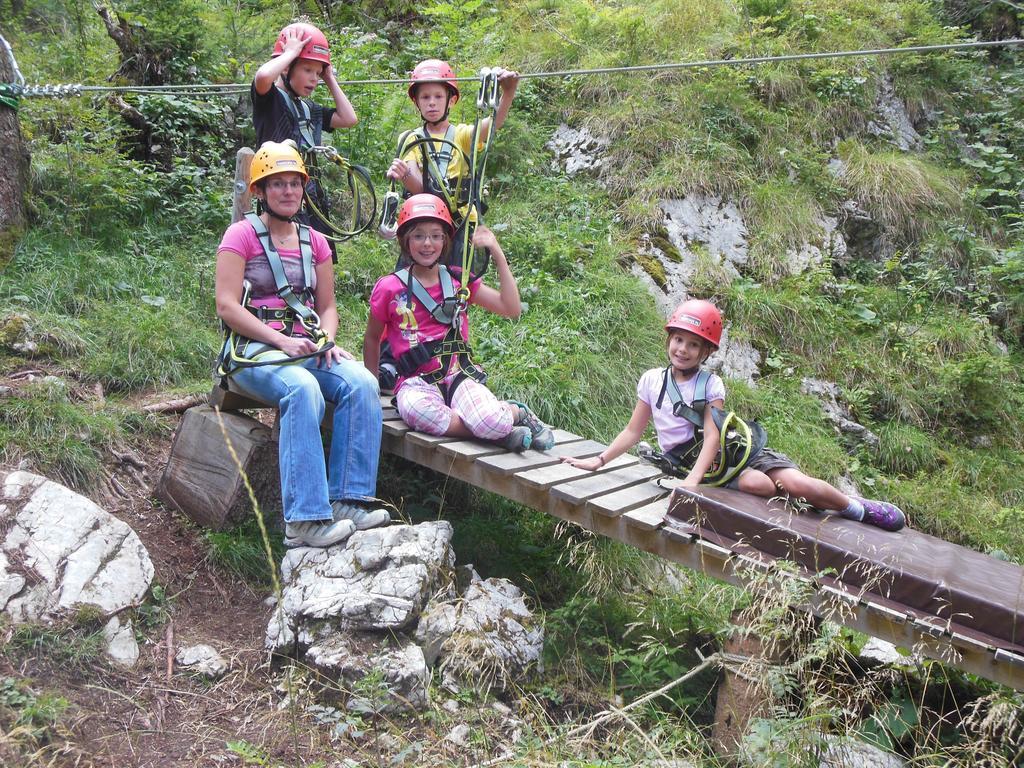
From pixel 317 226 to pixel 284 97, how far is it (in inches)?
33.3

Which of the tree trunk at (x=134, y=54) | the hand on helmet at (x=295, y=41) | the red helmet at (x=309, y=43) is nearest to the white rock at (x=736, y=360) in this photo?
the red helmet at (x=309, y=43)

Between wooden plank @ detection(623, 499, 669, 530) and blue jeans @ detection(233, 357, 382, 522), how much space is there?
1.33 metres

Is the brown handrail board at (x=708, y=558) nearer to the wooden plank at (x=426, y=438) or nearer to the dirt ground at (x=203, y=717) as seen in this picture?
the wooden plank at (x=426, y=438)

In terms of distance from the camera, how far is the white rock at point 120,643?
11.1 feet

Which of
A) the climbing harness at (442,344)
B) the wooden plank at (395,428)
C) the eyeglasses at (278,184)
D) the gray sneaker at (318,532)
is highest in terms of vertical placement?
the eyeglasses at (278,184)

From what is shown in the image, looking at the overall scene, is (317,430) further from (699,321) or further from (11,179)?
(11,179)

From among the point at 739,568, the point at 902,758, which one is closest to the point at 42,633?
the point at 739,568

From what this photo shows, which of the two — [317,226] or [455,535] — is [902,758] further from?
[317,226]

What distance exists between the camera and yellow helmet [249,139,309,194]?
3.98m

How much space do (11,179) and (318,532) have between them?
4127 mm

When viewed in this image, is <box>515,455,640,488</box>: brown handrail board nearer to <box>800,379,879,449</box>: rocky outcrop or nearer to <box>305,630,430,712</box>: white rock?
<box>305,630,430,712</box>: white rock

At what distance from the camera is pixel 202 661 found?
347 cm

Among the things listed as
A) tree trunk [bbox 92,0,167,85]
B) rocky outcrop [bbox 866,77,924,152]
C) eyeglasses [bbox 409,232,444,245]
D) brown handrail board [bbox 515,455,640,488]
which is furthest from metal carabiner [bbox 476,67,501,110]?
rocky outcrop [bbox 866,77,924,152]

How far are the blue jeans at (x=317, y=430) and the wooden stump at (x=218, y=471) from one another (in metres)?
0.36
